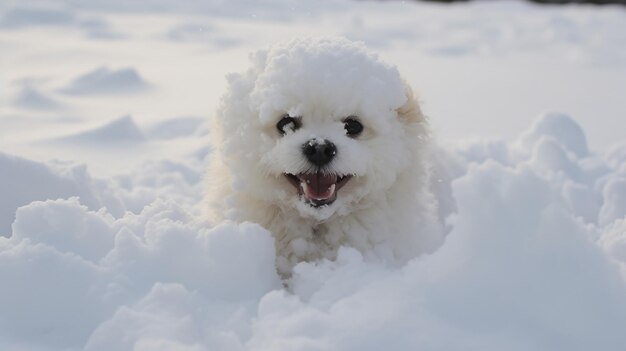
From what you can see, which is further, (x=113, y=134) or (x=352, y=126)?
(x=113, y=134)

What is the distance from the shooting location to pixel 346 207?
277 centimetres

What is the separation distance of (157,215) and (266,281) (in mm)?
434

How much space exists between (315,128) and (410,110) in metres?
0.42

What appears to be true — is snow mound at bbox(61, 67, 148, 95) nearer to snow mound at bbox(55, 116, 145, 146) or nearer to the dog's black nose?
snow mound at bbox(55, 116, 145, 146)

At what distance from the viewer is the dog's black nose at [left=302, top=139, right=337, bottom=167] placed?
2578mm

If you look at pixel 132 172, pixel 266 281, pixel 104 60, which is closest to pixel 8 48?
pixel 104 60

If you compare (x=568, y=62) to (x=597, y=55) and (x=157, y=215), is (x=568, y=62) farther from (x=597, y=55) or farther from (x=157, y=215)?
(x=157, y=215)

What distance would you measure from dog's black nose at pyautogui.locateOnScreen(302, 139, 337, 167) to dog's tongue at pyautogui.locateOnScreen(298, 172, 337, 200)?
8cm

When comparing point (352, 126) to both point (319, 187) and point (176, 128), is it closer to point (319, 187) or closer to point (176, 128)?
point (319, 187)

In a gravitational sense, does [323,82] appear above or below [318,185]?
above

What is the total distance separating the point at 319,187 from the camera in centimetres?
269

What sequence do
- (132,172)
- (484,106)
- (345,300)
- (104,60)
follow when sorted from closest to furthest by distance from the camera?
1. (345,300)
2. (132,172)
3. (484,106)
4. (104,60)

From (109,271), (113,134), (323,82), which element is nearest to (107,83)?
(113,134)

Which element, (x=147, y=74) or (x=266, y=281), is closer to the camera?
(x=266, y=281)
